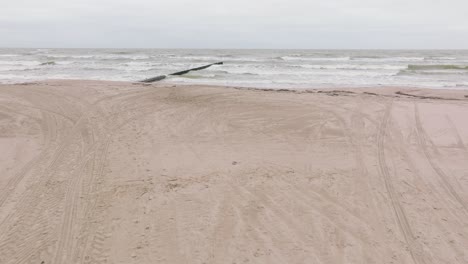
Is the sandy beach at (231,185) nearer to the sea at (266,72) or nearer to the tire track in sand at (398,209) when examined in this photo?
the tire track in sand at (398,209)

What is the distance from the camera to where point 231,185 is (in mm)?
4879

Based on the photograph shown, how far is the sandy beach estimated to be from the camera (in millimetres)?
3514

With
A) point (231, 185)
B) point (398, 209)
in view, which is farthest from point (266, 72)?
point (398, 209)

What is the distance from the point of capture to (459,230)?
152 inches

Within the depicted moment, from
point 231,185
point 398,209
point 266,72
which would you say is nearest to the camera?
point 398,209

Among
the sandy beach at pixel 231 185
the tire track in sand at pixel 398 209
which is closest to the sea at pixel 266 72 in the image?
the sandy beach at pixel 231 185

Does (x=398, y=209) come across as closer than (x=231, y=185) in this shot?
Yes

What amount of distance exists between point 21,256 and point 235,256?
6.87 ft

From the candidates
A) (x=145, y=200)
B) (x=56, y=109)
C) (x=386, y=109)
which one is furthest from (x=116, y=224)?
(x=386, y=109)

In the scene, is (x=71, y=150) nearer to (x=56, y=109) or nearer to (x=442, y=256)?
(x=56, y=109)

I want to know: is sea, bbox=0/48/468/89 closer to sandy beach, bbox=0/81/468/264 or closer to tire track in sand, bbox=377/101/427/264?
sandy beach, bbox=0/81/468/264

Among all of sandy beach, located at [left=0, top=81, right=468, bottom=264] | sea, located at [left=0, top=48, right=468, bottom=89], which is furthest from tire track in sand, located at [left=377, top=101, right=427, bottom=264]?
sea, located at [left=0, top=48, right=468, bottom=89]

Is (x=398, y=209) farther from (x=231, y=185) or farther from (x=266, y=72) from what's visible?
(x=266, y=72)

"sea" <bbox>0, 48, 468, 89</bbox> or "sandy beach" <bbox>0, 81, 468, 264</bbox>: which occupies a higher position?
"sea" <bbox>0, 48, 468, 89</bbox>
